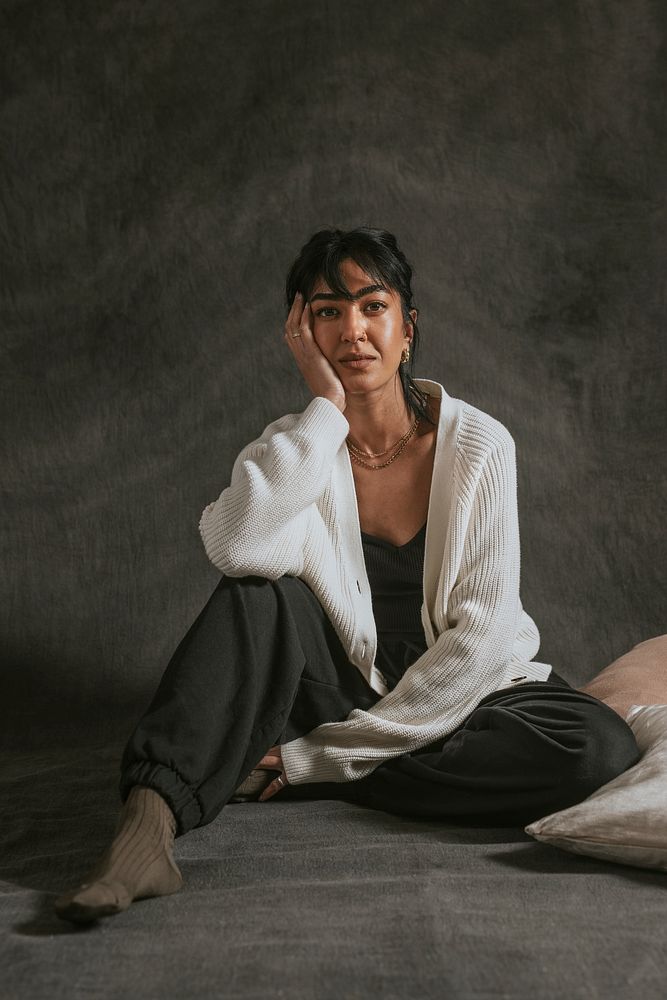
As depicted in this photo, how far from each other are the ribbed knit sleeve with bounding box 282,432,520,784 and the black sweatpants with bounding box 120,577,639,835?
0.04 meters

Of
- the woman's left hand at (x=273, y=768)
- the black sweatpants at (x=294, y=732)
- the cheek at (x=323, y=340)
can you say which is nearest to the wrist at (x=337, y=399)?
the cheek at (x=323, y=340)

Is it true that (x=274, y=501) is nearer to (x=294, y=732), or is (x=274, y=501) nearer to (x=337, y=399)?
(x=337, y=399)

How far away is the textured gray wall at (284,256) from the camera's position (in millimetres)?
3258

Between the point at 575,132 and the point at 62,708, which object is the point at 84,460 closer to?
Result: the point at 62,708

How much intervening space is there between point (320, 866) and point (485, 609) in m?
0.58

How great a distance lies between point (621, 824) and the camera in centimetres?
177

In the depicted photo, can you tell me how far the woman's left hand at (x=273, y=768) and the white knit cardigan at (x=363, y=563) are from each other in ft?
0.16

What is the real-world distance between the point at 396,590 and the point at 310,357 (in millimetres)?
501

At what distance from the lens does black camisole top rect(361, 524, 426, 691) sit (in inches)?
93.3

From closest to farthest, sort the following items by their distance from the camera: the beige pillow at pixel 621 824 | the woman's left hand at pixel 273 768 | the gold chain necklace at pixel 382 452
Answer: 1. the beige pillow at pixel 621 824
2. the woman's left hand at pixel 273 768
3. the gold chain necklace at pixel 382 452

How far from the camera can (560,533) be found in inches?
131

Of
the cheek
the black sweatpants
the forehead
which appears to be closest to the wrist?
the cheek

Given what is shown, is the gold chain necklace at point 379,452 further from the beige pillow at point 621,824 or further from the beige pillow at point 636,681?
the beige pillow at point 621,824

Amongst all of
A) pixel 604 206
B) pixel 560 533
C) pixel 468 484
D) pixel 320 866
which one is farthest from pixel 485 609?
pixel 604 206
